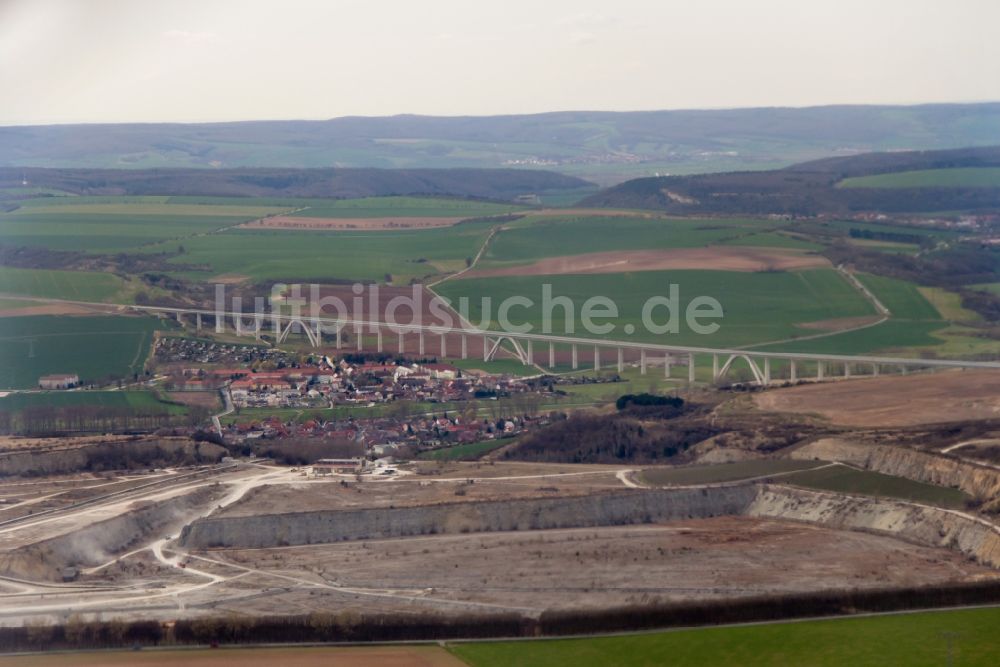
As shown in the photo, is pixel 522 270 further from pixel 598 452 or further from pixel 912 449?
pixel 912 449

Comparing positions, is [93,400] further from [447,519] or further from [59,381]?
[447,519]

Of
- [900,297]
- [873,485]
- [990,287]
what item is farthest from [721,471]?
[990,287]

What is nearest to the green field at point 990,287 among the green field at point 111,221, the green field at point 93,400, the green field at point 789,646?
the green field at point 93,400

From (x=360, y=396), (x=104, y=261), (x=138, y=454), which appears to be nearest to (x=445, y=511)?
(x=138, y=454)

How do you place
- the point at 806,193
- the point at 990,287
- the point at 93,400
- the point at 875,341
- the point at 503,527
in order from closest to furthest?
the point at 503,527, the point at 93,400, the point at 875,341, the point at 990,287, the point at 806,193

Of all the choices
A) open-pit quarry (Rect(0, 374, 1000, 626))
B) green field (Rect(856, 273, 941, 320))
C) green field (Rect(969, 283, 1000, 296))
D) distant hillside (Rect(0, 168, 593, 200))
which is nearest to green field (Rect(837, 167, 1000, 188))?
distant hillside (Rect(0, 168, 593, 200))

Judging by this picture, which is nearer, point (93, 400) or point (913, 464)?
point (913, 464)
